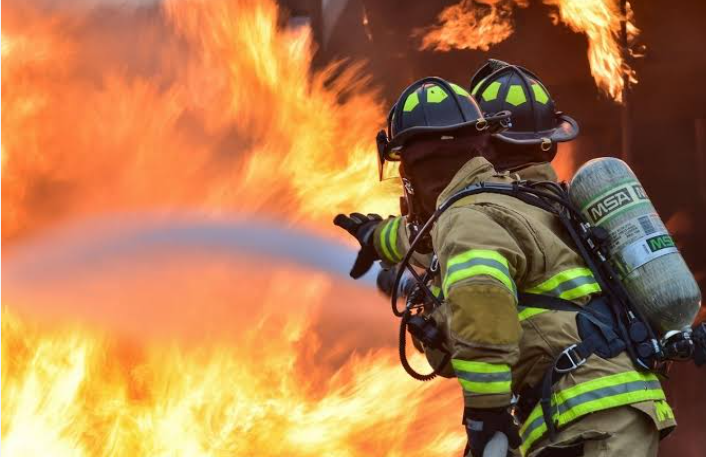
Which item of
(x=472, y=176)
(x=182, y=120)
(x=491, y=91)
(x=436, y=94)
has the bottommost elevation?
(x=472, y=176)

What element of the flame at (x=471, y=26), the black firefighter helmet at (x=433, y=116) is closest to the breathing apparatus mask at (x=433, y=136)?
the black firefighter helmet at (x=433, y=116)

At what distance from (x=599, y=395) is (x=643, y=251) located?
1.80 ft

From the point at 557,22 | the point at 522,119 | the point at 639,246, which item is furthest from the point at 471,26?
the point at 639,246

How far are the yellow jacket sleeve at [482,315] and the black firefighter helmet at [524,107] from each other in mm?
1174

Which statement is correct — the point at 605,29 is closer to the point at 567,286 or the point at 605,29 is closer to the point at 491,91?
the point at 491,91

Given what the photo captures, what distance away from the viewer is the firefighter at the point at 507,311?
3375mm

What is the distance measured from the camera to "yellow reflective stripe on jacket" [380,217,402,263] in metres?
4.84

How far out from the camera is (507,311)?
3.37m

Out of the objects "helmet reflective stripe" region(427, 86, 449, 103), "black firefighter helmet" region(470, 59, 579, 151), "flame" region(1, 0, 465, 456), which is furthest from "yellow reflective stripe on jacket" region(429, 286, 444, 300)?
"flame" region(1, 0, 465, 456)

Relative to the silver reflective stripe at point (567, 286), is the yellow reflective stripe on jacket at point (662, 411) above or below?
below

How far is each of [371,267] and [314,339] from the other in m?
1.28

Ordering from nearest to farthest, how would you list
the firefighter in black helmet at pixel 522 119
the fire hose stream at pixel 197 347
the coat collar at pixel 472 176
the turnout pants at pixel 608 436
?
the turnout pants at pixel 608 436 < the coat collar at pixel 472 176 < the firefighter in black helmet at pixel 522 119 < the fire hose stream at pixel 197 347

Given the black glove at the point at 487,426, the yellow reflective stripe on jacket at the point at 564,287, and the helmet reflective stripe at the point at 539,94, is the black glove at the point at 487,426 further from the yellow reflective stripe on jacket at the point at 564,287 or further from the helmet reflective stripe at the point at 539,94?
the helmet reflective stripe at the point at 539,94

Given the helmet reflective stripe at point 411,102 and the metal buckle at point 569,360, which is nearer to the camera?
the metal buckle at point 569,360
